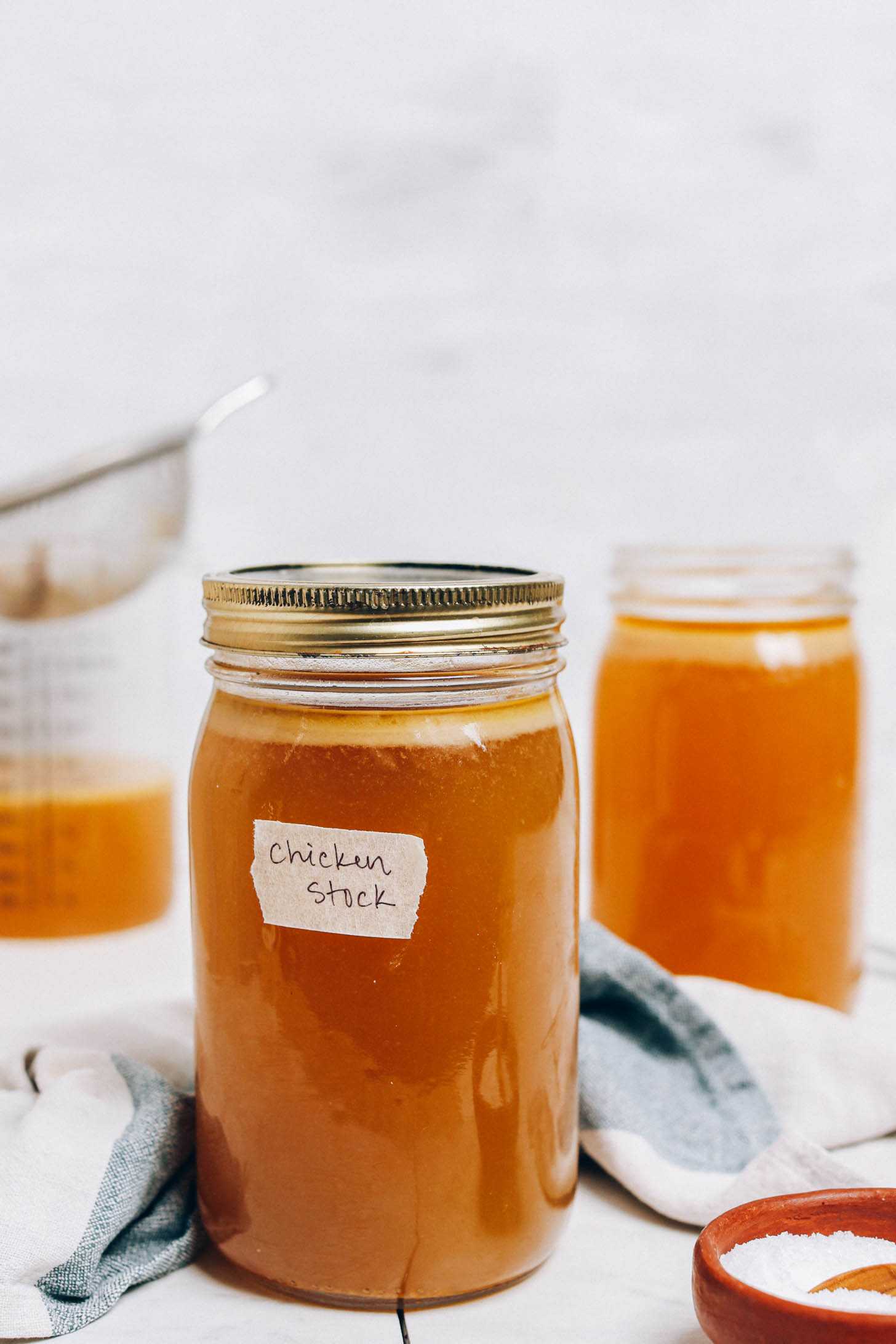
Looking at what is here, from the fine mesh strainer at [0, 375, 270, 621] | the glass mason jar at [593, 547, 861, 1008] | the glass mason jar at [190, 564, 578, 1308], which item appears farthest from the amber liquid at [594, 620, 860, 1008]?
the fine mesh strainer at [0, 375, 270, 621]

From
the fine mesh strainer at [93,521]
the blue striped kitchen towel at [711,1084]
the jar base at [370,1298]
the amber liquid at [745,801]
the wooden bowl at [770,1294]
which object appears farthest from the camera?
the fine mesh strainer at [93,521]

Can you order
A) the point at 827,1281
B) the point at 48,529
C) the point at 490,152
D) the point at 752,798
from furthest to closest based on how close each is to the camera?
the point at 490,152 → the point at 48,529 → the point at 752,798 → the point at 827,1281

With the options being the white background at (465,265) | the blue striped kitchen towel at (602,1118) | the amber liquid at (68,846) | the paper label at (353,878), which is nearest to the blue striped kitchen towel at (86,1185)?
the blue striped kitchen towel at (602,1118)

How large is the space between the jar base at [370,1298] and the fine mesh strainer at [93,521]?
0.57m

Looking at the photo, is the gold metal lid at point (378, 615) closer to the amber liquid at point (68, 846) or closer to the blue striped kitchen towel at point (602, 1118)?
the blue striped kitchen towel at point (602, 1118)

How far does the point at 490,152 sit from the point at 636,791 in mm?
737

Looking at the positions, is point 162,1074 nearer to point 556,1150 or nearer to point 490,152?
point 556,1150

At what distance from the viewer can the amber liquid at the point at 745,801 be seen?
81 cm

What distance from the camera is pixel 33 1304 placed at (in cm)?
52

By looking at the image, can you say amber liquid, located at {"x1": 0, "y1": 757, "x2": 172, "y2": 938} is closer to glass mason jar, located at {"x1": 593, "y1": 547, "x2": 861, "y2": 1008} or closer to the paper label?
glass mason jar, located at {"x1": 593, "y1": 547, "x2": 861, "y2": 1008}

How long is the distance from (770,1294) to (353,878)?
Answer: 21 cm

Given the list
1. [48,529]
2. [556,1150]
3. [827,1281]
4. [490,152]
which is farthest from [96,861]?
[490,152]

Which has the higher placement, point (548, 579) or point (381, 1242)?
point (548, 579)

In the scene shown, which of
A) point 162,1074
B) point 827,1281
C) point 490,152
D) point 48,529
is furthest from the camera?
point 490,152
